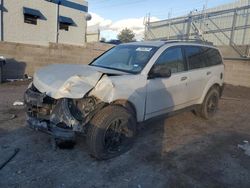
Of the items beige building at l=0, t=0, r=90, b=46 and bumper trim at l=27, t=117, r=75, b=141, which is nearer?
bumper trim at l=27, t=117, r=75, b=141

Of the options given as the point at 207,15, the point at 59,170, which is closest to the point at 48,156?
the point at 59,170

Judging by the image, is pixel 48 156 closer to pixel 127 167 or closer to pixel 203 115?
pixel 127 167

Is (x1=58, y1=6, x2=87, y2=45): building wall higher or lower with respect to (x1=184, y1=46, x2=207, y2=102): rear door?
higher

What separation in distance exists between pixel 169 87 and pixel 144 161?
1.52 metres

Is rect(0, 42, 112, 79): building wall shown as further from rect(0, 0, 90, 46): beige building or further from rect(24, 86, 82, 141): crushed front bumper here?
rect(24, 86, 82, 141): crushed front bumper

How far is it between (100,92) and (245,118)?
4.80 meters

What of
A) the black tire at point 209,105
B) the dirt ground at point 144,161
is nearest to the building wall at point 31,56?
the dirt ground at point 144,161

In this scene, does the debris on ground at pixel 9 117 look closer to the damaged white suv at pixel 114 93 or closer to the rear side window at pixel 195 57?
the damaged white suv at pixel 114 93

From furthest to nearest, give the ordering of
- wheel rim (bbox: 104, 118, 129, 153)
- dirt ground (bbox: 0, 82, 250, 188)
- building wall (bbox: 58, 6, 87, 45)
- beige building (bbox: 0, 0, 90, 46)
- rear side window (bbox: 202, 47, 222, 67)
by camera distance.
A: building wall (bbox: 58, 6, 87, 45)
beige building (bbox: 0, 0, 90, 46)
rear side window (bbox: 202, 47, 222, 67)
wheel rim (bbox: 104, 118, 129, 153)
dirt ground (bbox: 0, 82, 250, 188)

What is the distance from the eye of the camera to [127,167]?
12.1 feet

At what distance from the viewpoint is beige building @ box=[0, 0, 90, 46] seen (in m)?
15.6

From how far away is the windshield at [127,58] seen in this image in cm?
446

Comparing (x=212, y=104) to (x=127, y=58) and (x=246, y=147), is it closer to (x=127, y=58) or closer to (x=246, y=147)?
(x=246, y=147)

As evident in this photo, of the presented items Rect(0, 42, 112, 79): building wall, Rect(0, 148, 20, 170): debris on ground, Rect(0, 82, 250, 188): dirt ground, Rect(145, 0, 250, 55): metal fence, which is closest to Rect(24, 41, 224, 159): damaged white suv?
Rect(0, 82, 250, 188): dirt ground
